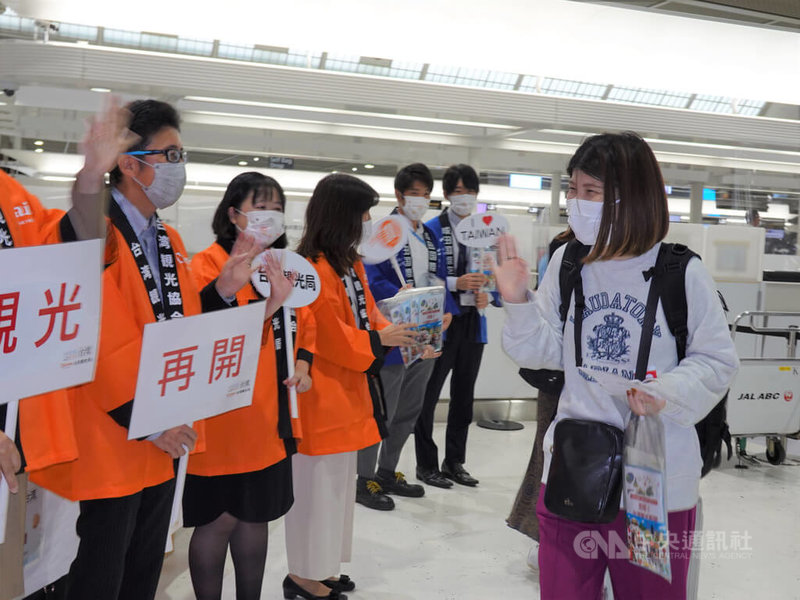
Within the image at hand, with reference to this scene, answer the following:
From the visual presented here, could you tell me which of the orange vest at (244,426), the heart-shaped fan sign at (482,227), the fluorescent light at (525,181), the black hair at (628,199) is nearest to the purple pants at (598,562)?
the black hair at (628,199)

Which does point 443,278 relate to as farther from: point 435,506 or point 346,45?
point 346,45

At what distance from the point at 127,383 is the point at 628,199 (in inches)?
47.7

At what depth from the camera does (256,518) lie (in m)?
2.38

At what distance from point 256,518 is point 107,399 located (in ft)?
2.60

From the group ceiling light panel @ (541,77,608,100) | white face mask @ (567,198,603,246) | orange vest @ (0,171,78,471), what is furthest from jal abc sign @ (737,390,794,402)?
orange vest @ (0,171,78,471)

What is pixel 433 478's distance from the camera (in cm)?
472

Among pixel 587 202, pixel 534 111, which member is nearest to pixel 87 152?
pixel 587 202

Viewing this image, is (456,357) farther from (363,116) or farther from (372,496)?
(363,116)

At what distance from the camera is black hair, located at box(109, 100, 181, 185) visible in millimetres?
1995

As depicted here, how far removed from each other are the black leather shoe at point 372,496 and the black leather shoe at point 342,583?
100 centimetres

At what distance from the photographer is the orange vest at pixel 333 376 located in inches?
113

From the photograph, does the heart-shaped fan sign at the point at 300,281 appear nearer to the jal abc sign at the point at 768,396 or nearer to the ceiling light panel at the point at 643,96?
the jal abc sign at the point at 768,396

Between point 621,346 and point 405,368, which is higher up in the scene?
point 621,346

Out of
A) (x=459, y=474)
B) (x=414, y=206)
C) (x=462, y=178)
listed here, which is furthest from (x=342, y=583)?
(x=462, y=178)
